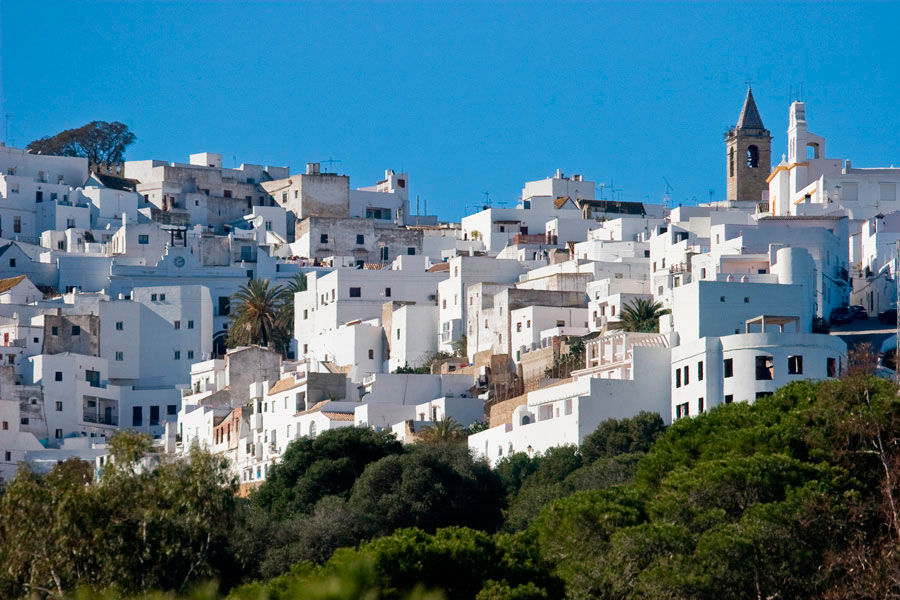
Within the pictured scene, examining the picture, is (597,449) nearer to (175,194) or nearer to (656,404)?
(656,404)

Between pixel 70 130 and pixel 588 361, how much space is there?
7099 cm

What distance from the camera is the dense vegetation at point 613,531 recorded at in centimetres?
3266

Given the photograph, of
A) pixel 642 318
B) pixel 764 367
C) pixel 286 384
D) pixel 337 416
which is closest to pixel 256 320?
pixel 286 384

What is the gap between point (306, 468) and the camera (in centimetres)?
5556

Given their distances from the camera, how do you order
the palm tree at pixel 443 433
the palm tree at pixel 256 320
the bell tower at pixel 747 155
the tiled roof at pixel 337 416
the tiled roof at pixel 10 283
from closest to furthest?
1. the palm tree at pixel 443 433
2. the tiled roof at pixel 337 416
3. the palm tree at pixel 256 320
4. the tiled roof at pixel 10 283
5. the bell tower at pixel 747 155

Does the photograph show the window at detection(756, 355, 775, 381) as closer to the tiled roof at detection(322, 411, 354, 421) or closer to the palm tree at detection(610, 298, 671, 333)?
the palm tree at detection(610, 298, 671, 333)

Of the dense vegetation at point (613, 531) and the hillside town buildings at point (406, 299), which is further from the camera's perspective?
the hillside town buildings at point (406, 299)

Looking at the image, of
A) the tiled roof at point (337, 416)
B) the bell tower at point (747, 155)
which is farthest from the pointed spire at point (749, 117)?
the tiled roof at point (337, 416)

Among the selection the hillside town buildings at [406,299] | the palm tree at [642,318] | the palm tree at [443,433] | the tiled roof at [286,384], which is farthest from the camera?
the tiled roof at [286,384]

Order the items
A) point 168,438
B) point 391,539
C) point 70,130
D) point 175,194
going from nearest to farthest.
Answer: point 391,539
point 168,438
point 175,194
point 70,130

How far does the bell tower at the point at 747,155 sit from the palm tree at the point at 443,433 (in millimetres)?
48190

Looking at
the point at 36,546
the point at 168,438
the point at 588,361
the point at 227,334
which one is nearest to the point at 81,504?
the point at 36,546

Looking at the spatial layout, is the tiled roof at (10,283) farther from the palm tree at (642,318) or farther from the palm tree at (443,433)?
the palm tree at (642,318)

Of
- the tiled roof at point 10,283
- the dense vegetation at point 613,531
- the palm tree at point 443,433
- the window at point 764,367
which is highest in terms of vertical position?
the tiled roof at point 10,283
